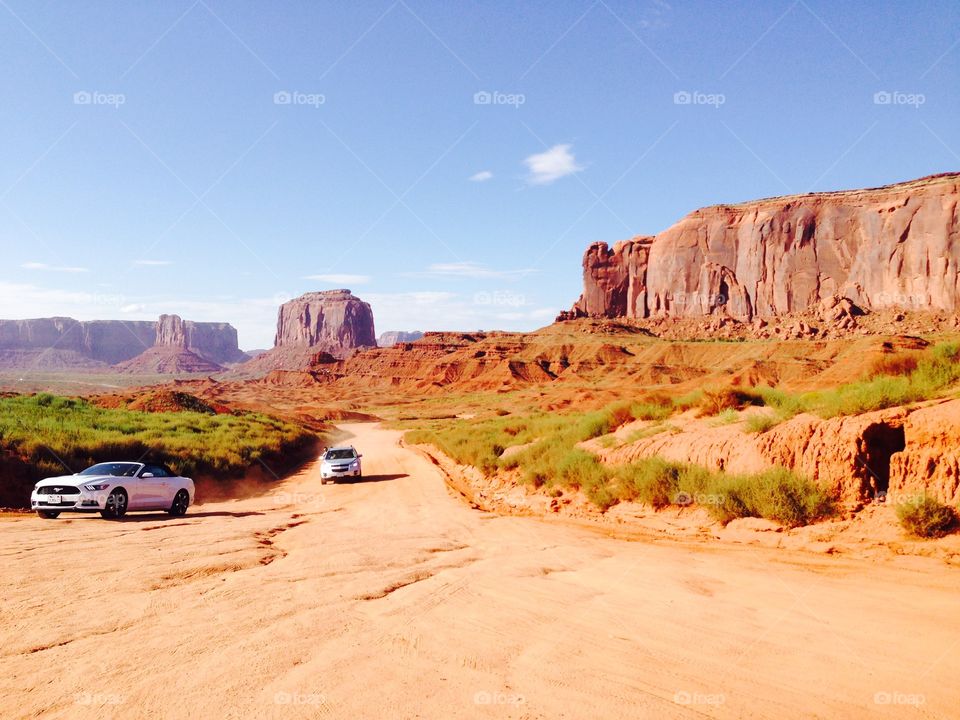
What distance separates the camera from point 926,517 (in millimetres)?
9680

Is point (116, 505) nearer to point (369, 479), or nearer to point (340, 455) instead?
point (340, 455)

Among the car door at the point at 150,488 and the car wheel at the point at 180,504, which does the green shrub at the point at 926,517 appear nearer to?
the car wheel at the point at 180,504

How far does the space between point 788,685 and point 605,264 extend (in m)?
148

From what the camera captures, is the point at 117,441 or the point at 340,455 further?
the point at 340,455

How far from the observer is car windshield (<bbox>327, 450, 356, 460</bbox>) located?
23.2 metres

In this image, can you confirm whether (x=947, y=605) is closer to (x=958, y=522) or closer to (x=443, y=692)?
(x=958, y=522)

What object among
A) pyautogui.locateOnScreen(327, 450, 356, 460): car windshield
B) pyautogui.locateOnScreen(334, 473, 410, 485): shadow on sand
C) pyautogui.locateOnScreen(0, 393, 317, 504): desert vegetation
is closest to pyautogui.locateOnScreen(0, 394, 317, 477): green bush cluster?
pyautogui.locateOnScreen(0, 393, 317, 504): desert vegetation

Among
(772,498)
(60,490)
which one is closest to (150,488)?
(60,490)

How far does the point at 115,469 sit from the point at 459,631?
40.2ft

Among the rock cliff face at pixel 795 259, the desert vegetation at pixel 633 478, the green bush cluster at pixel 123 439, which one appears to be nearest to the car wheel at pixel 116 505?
the green bush cluster at pixel 123 439

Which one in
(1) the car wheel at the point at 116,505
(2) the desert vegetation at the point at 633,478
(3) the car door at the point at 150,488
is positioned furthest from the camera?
(3) the car door at the point at 150,488

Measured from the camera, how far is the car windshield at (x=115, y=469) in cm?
1447

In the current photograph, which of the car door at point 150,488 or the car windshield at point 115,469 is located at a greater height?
the car windshield at point 115,469

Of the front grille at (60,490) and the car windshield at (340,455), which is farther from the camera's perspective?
the car windshield at (340,455)
